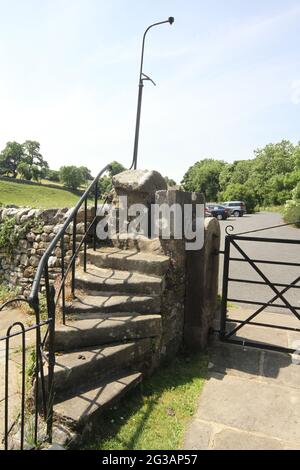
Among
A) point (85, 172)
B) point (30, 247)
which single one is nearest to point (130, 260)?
point (30, 247)

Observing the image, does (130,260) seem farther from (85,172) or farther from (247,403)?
(85,172)

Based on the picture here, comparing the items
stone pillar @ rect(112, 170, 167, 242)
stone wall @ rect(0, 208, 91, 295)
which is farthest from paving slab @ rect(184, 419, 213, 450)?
stone wall @ rect(0, 208, 91, 295)

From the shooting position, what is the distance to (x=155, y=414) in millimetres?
3205

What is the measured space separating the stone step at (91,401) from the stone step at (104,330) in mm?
411

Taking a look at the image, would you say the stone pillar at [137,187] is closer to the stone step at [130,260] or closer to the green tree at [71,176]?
the stone step at [130,260]

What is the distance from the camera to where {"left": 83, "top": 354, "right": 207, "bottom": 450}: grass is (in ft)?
9.27

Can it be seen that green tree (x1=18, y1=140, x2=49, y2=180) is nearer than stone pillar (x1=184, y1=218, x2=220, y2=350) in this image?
No

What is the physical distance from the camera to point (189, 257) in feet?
15.1

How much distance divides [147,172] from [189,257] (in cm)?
147

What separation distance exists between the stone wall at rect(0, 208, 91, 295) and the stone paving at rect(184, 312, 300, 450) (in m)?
3.45

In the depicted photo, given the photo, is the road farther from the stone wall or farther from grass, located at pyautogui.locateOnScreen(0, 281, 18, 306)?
grass, located at pyautogui.locateOnScreen(0, 281, 18, 306)

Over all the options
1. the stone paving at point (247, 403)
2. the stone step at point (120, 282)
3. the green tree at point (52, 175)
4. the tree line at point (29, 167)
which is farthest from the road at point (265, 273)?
the green tree at point (52, 175)

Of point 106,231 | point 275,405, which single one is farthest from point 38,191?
point 275,405

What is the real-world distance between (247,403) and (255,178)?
5618 centimetres
